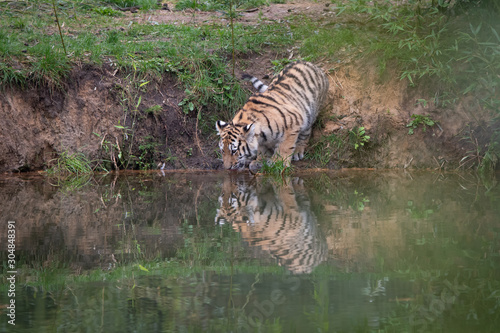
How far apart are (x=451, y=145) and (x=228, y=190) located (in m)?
3.38

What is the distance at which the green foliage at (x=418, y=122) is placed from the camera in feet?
27.6

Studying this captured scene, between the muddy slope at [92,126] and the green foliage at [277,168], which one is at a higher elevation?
the muddy slope at [92,126]

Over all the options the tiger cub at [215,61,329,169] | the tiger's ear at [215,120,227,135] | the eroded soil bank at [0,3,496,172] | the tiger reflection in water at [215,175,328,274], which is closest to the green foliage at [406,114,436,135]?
the eroded soil bank at [0,3,496,172]

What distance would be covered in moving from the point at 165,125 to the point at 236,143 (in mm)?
1426

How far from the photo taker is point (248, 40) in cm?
971

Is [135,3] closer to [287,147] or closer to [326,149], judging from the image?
[287,147]

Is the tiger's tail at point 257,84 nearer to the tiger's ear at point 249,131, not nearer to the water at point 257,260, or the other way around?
the tiger's ear at point 249,131

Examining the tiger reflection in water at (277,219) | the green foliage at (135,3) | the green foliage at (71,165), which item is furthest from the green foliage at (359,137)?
the green foliage at (135,3)

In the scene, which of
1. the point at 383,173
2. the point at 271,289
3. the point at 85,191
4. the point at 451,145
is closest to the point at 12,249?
the point at 271,289

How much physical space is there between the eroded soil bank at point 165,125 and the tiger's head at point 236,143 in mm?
606

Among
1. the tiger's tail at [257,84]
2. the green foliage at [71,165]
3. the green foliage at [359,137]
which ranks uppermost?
the tiger's tail at [257,84]

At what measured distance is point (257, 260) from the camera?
3930 millimetres

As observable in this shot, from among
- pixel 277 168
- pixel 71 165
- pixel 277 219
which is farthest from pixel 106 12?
pixel 277 219

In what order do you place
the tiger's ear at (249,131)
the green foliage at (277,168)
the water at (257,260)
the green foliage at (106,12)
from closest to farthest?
1. the water at (257,260)
2. the tiger's ear at (249,131)
3. the green foliage at (277,168)
4. the green foliage at (106,12)
